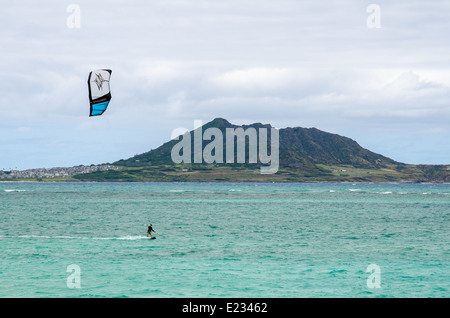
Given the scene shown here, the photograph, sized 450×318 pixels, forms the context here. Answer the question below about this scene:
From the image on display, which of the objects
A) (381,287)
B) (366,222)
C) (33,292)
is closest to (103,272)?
(33,292)

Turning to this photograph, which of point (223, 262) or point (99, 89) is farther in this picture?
point (223, 262)

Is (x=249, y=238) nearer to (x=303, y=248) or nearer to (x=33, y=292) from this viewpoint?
(x=303, y=248)

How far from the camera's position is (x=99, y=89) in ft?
98.6

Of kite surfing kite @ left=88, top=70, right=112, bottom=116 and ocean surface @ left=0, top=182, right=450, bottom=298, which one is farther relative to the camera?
ocean surface @ left=0, top=182, right=450, bottom=298

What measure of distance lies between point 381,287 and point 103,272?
57.0 ft

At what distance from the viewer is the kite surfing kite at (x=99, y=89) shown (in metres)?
29.3

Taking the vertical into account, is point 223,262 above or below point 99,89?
below

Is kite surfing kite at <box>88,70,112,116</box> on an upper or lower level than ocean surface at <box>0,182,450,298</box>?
upper

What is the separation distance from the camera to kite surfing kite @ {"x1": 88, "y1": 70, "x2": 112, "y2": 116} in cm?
2934

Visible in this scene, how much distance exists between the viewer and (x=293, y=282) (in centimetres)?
3391

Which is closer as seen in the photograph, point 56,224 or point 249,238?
point 249,238

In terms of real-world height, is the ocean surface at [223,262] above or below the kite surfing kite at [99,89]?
below

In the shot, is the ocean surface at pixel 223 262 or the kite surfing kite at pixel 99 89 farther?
the ocean surface at pixel 223 262
